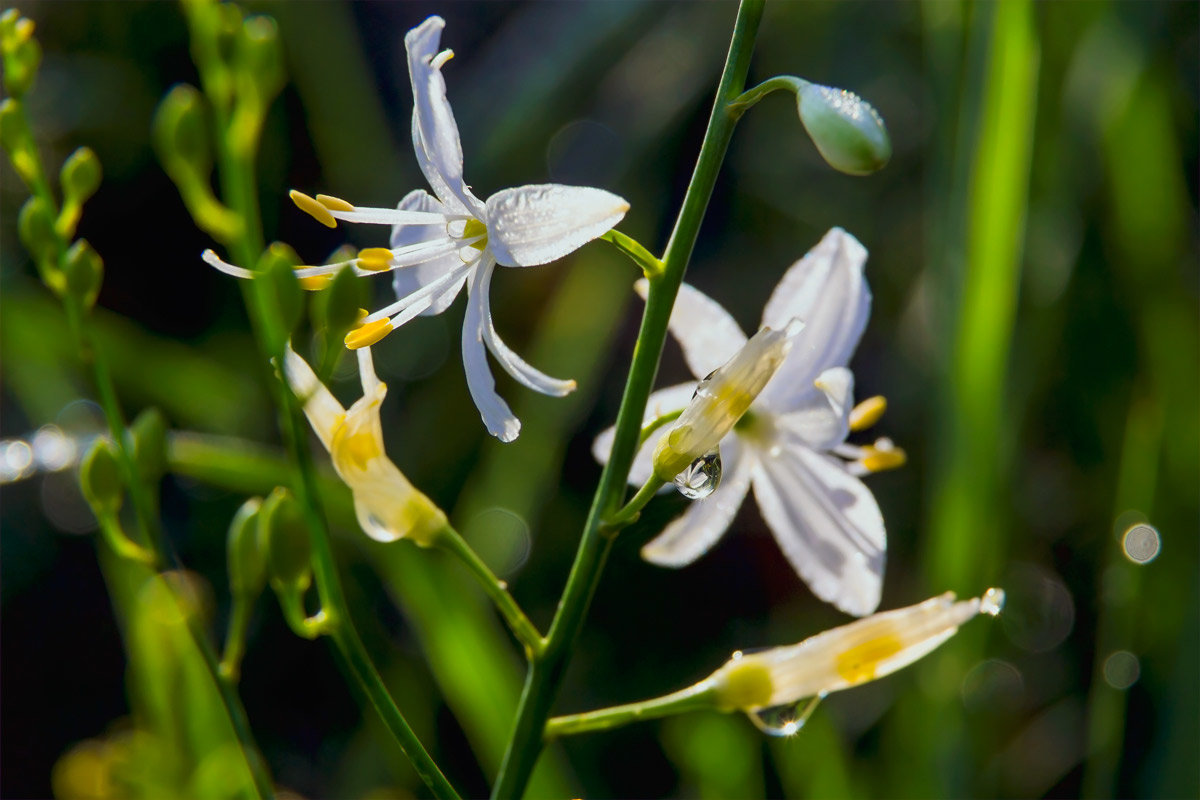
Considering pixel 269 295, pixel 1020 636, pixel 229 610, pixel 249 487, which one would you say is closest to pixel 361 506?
pixel 269 295

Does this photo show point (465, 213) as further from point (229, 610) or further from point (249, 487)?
point (229, 610)

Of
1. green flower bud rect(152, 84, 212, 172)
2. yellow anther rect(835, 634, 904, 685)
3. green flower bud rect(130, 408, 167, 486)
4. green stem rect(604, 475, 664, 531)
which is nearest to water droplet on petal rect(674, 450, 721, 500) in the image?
green stem rect(604, 475, 664, 531)

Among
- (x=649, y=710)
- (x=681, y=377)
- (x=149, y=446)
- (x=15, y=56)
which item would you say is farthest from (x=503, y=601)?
(x=681, y=377)

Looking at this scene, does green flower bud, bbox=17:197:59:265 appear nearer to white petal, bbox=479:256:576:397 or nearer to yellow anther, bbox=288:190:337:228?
yellow anther, bbox=288:190:337:228

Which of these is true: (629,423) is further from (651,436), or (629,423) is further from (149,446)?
(149,446)

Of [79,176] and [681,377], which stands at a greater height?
[79,176]

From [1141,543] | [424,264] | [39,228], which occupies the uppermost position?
[39,228]

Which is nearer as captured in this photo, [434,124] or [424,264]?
[434,124]

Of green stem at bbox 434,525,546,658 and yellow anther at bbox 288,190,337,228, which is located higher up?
yellow anther at bbox 288,190,337,228
